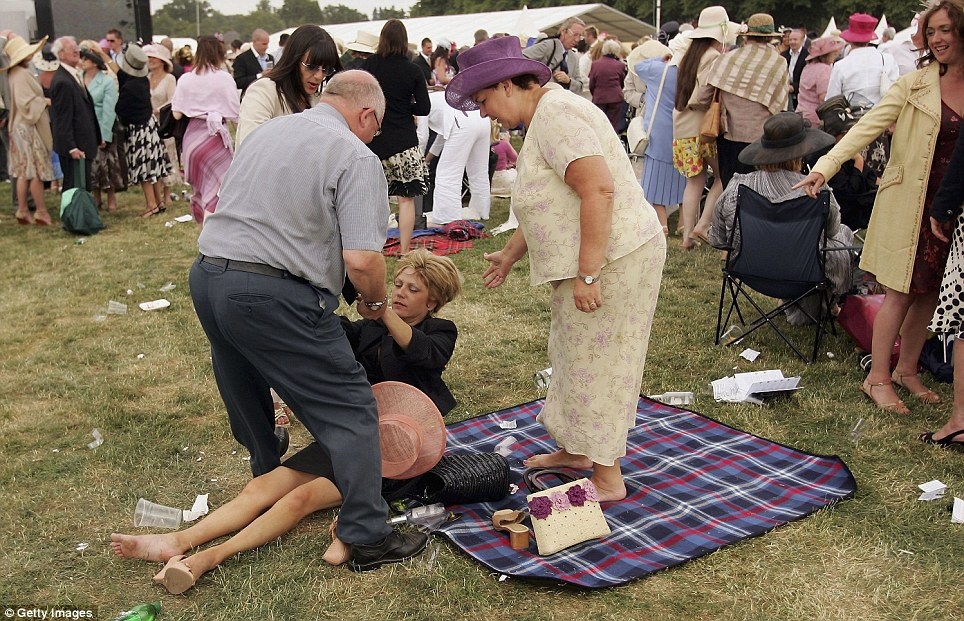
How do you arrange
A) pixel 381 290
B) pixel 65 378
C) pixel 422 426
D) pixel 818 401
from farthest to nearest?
1. pixel 65 378
2. pixel 818 401
3. pixel 422 426
4. pixel 381 290

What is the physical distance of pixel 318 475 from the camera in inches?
136

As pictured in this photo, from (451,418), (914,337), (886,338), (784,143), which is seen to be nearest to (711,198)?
(784,143)

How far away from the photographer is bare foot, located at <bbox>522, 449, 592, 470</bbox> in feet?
13.0

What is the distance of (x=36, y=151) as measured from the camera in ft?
31.1

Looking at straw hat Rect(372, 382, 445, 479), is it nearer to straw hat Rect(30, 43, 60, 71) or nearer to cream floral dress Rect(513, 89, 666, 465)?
cream floral dress Rect(513, 89, 666, 465)

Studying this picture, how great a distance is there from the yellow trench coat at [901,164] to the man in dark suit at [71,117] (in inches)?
299

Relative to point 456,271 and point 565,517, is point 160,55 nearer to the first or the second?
point 456,271

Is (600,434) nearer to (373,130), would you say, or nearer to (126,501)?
(373,130)

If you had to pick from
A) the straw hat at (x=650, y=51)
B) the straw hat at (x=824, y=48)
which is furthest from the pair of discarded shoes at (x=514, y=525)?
the straw hat at (x=824, y=48)

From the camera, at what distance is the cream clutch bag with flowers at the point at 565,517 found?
3270 millimetres

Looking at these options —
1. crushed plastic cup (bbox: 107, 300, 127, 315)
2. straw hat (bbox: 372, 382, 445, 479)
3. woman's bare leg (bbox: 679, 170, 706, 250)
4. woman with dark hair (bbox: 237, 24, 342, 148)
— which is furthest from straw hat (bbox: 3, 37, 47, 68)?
straw hat (bbox: 372, 382, 445, 479)

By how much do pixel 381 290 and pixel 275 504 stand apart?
38.0 inches

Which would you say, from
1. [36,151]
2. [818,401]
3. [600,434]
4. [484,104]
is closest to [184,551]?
[600,434]

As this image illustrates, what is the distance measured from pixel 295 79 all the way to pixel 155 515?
7.54 feet
